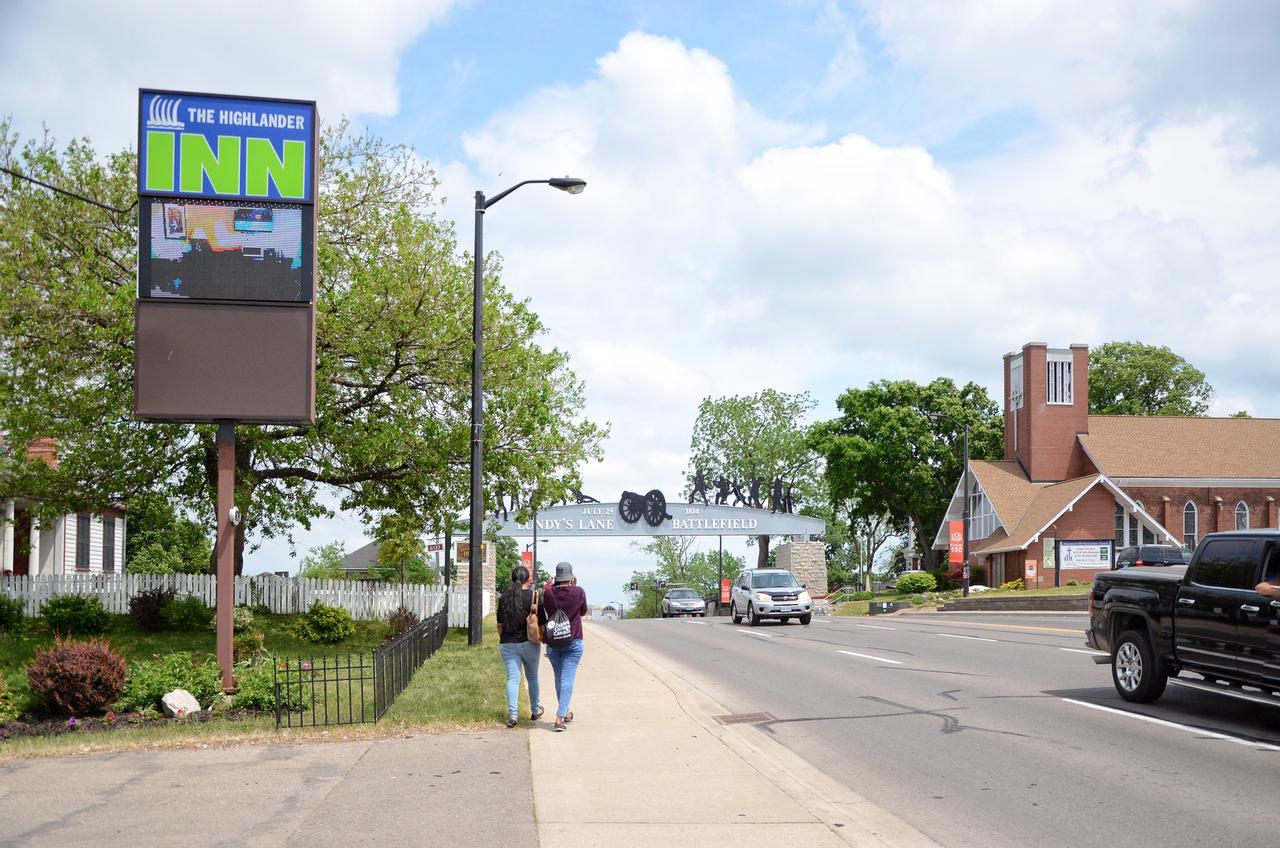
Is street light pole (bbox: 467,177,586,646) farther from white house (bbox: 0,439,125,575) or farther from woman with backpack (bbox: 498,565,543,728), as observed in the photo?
white house (bbox: 0,439,125,575)

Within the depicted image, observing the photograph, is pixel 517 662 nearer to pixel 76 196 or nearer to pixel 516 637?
pixel 516 637

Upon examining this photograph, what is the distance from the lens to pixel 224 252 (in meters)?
16.1

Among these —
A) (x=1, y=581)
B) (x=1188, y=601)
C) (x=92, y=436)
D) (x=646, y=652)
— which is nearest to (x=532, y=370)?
(x=646, y=652)

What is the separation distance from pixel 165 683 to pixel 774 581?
24682 mm

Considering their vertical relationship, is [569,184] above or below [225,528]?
above

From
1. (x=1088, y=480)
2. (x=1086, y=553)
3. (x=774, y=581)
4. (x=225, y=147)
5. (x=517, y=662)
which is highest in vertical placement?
(x=225, y=147)

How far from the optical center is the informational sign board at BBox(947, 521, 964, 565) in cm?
5800

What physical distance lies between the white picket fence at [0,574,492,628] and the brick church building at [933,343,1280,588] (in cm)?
3350

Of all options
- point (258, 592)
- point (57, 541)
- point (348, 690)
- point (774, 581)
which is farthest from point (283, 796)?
point (57, 541)

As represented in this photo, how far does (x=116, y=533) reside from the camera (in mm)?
47188

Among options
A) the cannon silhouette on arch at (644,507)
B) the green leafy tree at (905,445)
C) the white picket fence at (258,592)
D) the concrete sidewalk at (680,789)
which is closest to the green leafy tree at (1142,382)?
the green leafy tree at (905,445)

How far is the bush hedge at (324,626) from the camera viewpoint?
25312mm

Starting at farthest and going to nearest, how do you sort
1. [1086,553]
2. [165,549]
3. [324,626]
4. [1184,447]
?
1. [1184,447]
2. [165,549]
3. [1086,553]
4. [324,626]

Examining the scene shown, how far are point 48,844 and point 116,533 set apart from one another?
43.2 meters
